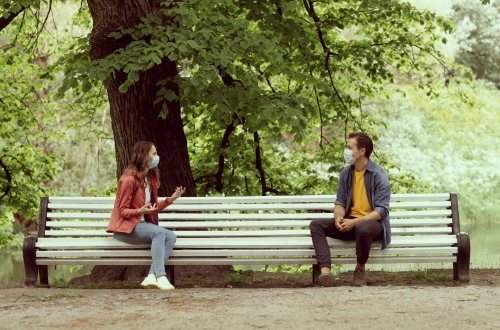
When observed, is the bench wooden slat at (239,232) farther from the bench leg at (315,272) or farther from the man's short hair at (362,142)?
the man's short hair at (362,142)

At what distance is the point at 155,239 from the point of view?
722cm

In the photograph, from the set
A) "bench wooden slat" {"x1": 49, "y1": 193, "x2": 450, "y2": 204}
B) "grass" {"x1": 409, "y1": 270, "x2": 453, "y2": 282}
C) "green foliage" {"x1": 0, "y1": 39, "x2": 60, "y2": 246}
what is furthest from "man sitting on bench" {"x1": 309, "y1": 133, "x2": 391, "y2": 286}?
"green foliage" {"x1": 0, "y1": 39, "x2": 60, "y2": 246}

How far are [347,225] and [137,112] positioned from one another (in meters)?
2.47

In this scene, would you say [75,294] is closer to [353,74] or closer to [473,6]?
[353,74]

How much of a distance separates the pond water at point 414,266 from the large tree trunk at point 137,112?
258 inches

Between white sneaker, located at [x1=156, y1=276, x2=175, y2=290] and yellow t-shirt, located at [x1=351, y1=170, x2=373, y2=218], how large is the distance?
5.23ft

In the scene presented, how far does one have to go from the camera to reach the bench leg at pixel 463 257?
755 cm

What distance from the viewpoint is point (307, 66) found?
1141 centimetres

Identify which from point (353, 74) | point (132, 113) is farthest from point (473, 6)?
point (132, 113)

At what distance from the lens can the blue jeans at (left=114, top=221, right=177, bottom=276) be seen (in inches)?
282

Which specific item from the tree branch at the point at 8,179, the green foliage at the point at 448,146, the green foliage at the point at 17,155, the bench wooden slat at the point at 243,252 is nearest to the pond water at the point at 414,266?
the green foliage at the point at 17,155

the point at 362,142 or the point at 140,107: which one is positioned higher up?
the point at 140,107

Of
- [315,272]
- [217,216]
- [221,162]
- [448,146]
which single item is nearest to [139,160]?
[217,216]

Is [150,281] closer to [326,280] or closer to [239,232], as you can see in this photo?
[239,232]
